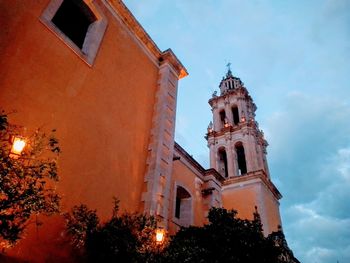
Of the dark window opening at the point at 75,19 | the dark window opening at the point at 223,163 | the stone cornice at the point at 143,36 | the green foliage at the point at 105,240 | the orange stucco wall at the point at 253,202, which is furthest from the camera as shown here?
the dark window opening at the point at 223,163

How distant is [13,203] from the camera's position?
4.41 m

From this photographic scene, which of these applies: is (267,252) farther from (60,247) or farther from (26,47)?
(26,47)

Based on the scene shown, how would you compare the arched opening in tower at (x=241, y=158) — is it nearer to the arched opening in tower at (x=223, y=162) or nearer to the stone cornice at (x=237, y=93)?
the arched opening in tower at (x=223, y=162)

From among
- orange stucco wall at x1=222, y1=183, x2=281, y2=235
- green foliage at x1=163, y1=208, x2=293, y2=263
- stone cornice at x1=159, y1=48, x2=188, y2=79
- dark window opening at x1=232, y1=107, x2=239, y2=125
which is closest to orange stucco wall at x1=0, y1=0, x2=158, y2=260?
green foliage at x1=163, y1=208, x2=293, y2=263

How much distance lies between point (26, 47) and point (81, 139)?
2474 mm

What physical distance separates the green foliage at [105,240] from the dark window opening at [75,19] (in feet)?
17.6

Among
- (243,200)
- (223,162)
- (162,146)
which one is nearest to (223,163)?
(223,162)

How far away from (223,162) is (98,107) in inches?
786

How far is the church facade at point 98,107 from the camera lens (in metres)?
6.37

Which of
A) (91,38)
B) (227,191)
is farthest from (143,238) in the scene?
(227,191)

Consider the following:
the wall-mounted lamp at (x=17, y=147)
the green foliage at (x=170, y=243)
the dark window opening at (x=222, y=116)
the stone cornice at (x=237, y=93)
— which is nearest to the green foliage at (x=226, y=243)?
the green foliage at (x=170, y=243)

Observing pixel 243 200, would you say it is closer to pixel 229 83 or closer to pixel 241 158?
pixel 241 158

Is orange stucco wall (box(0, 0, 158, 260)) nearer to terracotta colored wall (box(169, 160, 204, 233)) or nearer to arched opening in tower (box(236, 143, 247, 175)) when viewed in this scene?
terracotta colored wall (box(169, 160, 204, 233))

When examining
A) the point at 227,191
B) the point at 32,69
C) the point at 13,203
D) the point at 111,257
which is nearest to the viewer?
the point at 13,203
